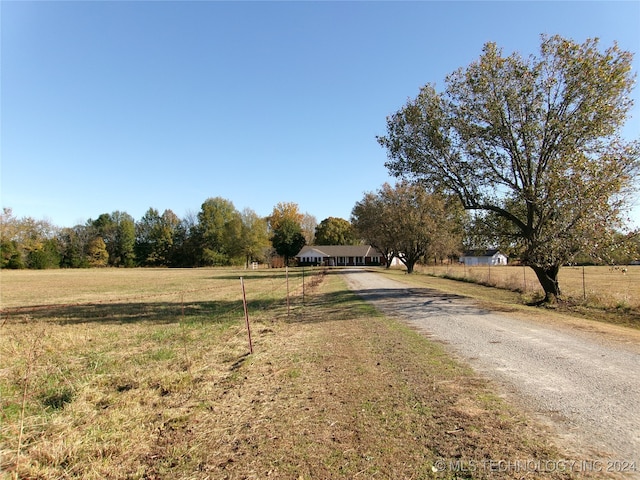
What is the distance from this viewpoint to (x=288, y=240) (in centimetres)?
9331

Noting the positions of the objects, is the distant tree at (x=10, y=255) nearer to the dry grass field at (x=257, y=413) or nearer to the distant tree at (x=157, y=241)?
the distant tree at (x=157, y=241)

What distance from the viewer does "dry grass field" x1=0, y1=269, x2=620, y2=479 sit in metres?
3.53

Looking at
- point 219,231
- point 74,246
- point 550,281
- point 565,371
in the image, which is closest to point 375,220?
point 550,281

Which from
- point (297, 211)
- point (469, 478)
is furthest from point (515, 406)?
point (297, 211)

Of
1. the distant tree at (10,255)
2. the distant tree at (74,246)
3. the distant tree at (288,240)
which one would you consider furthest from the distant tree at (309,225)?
the distant tree at (10,255)

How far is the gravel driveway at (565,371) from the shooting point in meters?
3.96

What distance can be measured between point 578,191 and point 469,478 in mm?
13104

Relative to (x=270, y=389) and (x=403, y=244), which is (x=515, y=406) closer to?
(x=270, y=389)

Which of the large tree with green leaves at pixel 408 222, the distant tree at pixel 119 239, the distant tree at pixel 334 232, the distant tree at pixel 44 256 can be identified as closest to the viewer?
the large tree with green leaves at pixel 408 222

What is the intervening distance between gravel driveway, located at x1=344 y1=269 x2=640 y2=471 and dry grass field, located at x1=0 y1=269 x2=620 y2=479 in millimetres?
398

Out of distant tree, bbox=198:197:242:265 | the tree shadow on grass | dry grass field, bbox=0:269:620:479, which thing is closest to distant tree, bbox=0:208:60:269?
distant tree, bbox=198:197:242:265

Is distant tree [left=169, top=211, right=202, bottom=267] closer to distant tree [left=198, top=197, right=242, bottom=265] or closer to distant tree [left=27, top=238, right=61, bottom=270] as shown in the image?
distant tree [left=198, top=197, right=242, bottom=265]

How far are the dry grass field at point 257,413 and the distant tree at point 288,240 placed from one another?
277 feet

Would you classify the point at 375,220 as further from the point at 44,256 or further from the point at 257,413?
the point at 44,256
